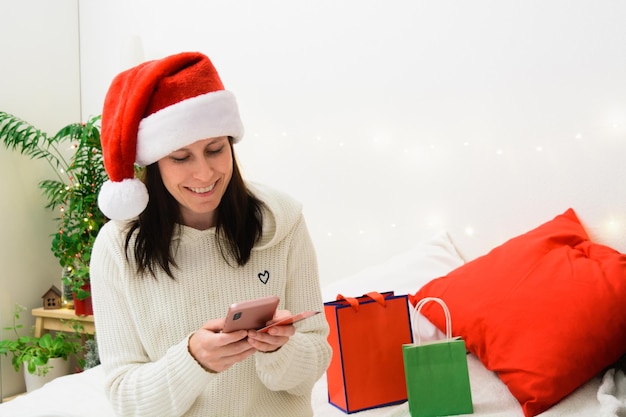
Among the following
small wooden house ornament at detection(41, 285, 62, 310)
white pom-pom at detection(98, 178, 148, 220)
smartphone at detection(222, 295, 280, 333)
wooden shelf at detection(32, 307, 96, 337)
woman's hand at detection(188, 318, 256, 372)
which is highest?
white pom-pom at detection(98, 178, 148, 220)

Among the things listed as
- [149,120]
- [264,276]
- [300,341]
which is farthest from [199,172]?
[300,341]

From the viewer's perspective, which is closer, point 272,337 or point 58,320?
point 272,337

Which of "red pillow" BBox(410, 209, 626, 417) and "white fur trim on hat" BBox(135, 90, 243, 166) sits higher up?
"white fur trim on hat" BBox(135, 90, 243, 166)

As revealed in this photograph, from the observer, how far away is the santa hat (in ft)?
3.87

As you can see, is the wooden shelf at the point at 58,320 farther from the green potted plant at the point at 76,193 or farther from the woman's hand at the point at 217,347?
the woman's hand at the point at 217,347

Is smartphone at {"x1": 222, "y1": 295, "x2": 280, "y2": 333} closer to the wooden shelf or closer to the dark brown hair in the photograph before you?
the dark brown hair

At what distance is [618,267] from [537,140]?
1.71 feet

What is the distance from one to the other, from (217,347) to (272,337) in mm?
98

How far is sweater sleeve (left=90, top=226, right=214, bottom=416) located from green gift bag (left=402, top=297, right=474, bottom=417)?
539 mm

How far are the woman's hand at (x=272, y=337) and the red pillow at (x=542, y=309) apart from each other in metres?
0.68

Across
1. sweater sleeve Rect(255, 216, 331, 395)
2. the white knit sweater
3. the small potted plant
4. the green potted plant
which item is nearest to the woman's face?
the white knit sweater

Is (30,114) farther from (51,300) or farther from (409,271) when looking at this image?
(409,271)

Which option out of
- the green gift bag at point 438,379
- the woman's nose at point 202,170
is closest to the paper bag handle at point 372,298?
the green gift bag at point 438,379

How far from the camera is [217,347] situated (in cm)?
109
